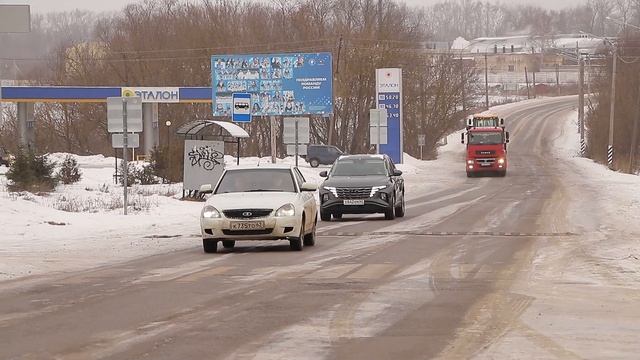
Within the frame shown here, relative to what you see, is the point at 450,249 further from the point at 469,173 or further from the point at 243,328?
the point at 469,173

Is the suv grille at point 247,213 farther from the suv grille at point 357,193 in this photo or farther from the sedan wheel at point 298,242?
the suv grille at point 357,193

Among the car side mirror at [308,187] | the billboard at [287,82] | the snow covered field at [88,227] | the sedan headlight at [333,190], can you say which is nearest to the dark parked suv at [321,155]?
the billboard at [287,82]

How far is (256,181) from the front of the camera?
21.1 meters

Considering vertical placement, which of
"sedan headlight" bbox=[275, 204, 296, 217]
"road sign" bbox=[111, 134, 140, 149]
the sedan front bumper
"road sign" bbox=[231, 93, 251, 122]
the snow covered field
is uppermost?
"road sign" bbox=[231, 93, 251, 122]

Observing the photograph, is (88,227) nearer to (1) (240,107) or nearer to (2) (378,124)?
(1) (240,107)

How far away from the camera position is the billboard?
62375 millimetres

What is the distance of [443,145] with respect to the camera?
118 m

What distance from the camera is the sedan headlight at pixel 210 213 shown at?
19.6m

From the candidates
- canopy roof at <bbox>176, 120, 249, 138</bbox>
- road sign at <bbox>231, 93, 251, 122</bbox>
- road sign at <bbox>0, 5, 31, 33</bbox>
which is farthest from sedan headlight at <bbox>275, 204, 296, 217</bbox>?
road sign at <bbox>231, 93, 251, 122</bbox>

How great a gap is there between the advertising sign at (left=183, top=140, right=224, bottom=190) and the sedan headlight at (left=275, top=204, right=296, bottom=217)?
16.6 m

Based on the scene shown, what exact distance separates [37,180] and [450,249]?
21.7 metres

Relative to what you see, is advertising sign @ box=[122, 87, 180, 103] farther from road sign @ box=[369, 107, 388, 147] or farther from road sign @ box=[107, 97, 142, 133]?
road sign @ box=[107, 97, 142, 133]

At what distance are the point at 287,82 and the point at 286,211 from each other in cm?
4352

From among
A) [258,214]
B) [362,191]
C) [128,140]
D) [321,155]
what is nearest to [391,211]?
[362,191]
